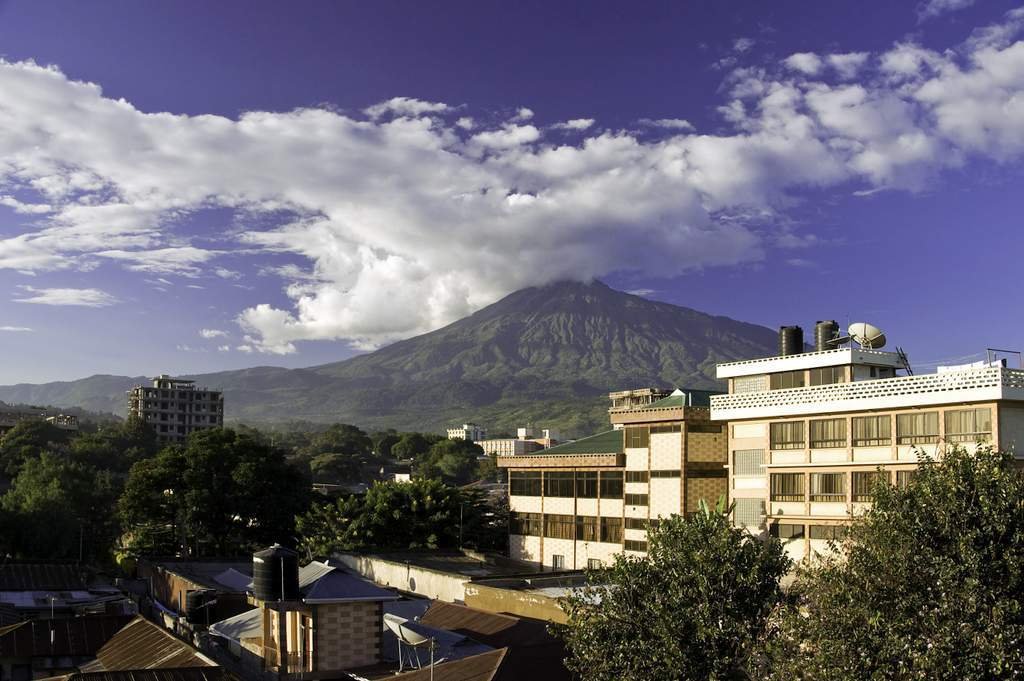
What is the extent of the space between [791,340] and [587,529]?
13897 mm

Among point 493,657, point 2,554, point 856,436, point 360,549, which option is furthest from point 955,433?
point 2,554

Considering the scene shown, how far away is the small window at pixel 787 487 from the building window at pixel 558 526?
1440 cm

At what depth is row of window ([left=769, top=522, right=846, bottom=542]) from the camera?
31.9 metres

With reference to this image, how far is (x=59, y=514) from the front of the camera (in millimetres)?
51844

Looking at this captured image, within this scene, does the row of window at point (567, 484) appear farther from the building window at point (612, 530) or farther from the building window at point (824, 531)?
the building window at point (824, 531)

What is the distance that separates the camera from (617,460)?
43750 millimetres

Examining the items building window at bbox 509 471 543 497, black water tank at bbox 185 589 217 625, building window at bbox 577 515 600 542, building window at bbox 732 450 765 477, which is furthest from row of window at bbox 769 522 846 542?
black water tank at bbox 185 589 217 625

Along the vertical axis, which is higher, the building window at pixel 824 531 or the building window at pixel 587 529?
the building window at pixel 824 531

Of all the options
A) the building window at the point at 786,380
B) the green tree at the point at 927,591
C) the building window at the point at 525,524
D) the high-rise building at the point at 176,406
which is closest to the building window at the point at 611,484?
the building window at the point at 525,524

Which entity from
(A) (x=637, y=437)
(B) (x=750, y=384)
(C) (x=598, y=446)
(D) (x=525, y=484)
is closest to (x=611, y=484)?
(C) (x=598, y=446)

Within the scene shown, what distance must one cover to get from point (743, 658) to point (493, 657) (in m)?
5.23

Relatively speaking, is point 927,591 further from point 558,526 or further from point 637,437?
Result: point 558,526

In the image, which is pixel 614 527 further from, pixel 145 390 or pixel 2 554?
pixel 145 390

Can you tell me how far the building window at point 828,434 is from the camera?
31.9 meters
